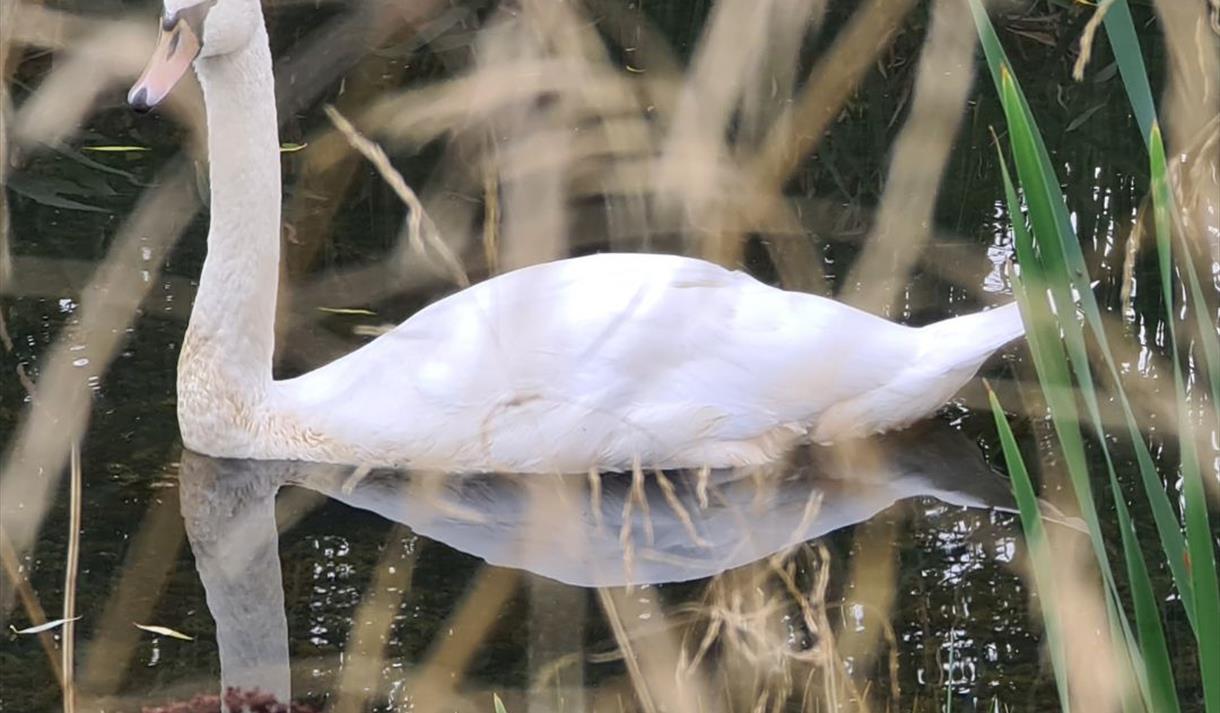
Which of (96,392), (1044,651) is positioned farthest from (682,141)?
(96,392)

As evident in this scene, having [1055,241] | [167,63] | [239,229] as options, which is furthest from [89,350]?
[239,229]

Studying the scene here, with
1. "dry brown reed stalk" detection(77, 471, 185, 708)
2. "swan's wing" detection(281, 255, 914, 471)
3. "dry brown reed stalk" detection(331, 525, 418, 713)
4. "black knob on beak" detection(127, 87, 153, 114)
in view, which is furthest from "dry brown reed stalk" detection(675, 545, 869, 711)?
"black knob on beak" detection(127, 87, 153, 114)

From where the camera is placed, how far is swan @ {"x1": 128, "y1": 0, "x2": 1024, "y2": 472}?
14.8 ft

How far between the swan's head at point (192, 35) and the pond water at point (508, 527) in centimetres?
23

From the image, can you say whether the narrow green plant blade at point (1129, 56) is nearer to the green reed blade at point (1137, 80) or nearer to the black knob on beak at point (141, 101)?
the green reed blade at point (1137, 80)

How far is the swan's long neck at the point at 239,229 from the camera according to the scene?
4.58 meters

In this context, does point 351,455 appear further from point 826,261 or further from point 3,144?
point 3,144

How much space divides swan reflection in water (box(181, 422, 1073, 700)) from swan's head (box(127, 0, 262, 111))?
100 centimetres

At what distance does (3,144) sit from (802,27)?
549 mm

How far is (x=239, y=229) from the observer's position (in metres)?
4.77

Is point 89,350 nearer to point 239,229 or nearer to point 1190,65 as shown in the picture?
point 1190,65

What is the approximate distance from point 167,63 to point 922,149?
3.07m

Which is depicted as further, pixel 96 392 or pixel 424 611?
pixel 96 392

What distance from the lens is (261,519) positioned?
4.63m
